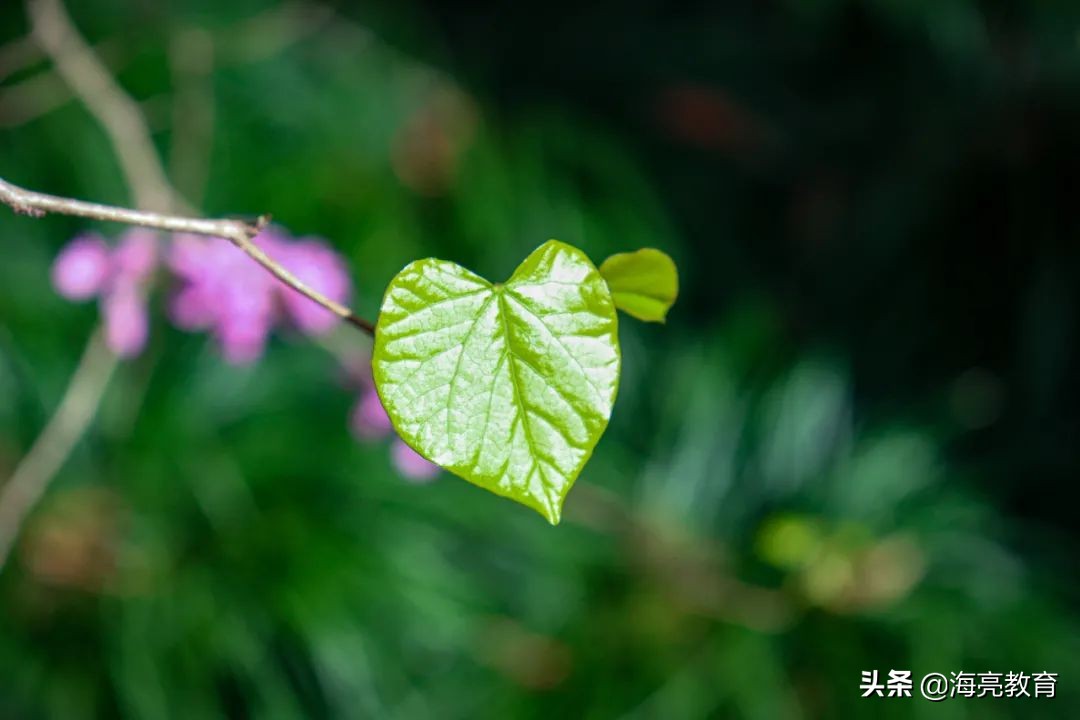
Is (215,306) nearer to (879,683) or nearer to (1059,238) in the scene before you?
(879,683)

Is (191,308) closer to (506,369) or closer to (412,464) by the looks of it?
(412,464)

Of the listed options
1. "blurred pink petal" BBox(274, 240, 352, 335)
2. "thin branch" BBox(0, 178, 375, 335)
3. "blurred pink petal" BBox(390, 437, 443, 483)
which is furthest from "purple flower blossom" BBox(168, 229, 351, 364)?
"thin branch" BBox(0, 178, 375, 335)

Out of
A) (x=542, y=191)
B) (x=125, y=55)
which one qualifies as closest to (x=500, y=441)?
(x=542, y=191)

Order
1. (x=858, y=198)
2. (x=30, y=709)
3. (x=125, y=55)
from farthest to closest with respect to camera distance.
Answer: (x=858, y=198) → (x=125, y=55) → (x=30, y=709)

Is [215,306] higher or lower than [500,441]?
higher

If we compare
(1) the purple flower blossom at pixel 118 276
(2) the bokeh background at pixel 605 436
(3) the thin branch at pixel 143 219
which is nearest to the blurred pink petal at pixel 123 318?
(1) the purple flower blossom at pixel 118 276

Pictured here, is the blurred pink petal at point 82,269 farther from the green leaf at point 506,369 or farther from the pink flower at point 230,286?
the green leaf at point 506,369

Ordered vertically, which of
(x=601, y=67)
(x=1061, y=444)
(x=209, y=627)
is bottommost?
(x=209, y=627)
